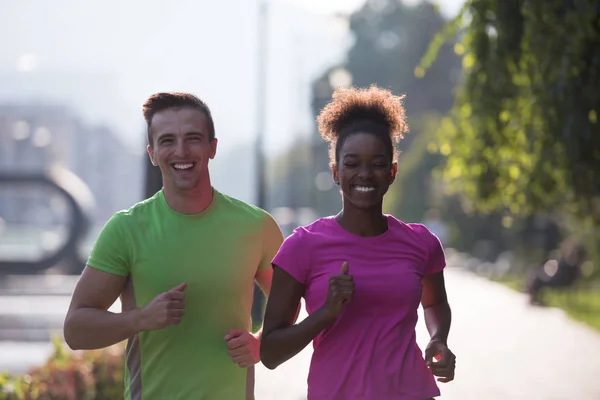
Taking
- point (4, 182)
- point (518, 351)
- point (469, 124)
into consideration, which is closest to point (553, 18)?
point (469, 124)

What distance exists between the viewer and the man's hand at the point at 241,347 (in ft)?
14.9

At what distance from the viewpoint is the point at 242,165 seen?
267ft

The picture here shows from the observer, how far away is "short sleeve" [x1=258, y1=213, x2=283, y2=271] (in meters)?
4.77

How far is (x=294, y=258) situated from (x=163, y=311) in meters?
0.45

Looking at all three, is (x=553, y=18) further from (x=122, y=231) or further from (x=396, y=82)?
(x=396, y=82)

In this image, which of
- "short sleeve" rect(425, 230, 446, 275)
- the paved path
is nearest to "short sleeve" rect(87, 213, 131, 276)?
"short sleeve" rect(425, 230, 446, 275)

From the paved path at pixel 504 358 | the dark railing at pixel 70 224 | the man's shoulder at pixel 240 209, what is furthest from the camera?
the dark railing at pixel 70 224

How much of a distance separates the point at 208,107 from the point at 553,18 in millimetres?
3354

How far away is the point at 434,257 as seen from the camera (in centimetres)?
454

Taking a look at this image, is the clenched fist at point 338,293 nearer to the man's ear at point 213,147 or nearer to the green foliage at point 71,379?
the man's ear at point 213,147

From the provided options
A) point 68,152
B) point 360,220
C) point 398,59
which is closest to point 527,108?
point 360,220

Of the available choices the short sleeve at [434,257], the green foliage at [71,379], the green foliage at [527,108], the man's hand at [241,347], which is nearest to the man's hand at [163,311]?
the man's hand at [241,347]

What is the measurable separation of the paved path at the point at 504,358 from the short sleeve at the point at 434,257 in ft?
23.8

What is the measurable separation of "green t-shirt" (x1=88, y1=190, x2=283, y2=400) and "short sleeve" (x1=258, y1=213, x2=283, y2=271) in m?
0.12
